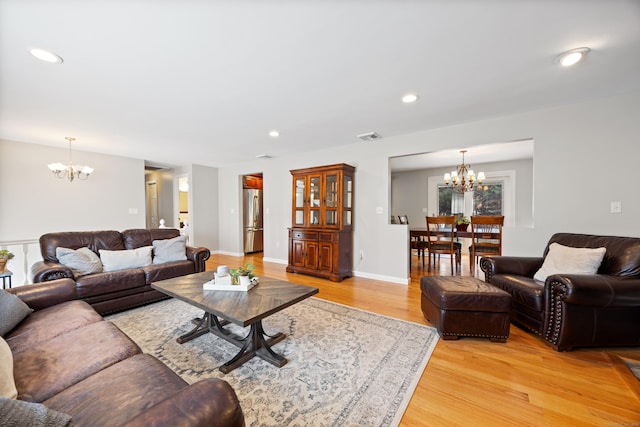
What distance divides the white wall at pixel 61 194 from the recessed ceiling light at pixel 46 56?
Result: 3640mm

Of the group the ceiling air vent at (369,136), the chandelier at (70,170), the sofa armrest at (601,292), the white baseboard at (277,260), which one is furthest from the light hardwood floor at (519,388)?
the chandelier at (70,170)

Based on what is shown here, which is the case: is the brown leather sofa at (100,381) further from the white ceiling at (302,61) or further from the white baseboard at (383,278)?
the white baseboard at (383,278)

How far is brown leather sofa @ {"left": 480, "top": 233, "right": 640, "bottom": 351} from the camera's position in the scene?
1.89 m

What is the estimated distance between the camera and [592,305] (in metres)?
1.91

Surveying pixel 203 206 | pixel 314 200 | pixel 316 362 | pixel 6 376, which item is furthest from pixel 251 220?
pixel 6 376

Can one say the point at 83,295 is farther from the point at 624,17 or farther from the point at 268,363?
the point at 624,17

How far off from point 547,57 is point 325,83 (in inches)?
68.9

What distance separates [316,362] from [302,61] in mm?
2330

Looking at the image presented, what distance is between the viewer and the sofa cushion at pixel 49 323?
1.39m

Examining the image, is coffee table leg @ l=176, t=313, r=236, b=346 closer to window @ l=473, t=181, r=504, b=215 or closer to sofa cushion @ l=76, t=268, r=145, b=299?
sofa cushion @ l=76, t=268, r=145, b=299

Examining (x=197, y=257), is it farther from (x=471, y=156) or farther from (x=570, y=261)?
(x=471, y=156)

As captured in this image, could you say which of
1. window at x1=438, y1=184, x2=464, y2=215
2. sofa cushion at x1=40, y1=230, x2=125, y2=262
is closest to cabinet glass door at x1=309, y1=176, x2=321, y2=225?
sofa cushion at x1=40, y1=230, x2=125, y2=262

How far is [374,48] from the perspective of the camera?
5.98 ft

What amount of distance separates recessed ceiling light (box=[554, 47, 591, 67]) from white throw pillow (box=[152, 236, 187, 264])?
14.8 ft
